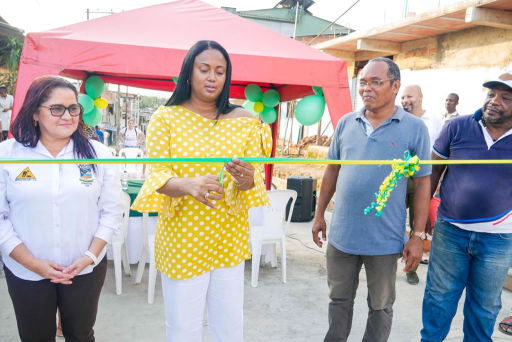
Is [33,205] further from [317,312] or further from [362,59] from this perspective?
[362,59]

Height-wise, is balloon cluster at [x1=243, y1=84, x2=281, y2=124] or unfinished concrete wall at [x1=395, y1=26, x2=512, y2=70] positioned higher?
unfinished concrete wall at [x1=395, y1=26, x2=512, y2=70]

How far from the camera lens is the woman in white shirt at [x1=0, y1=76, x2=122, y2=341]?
1.65 m

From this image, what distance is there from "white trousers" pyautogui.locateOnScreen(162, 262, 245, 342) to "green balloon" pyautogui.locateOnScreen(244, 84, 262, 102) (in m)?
4.13

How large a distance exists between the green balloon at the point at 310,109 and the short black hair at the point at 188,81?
2833 millimetres

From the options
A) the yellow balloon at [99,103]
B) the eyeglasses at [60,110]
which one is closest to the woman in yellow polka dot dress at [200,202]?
the eyeglasses at [60,110]

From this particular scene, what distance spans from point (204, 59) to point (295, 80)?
2520 mm

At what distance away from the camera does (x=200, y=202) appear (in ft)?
5.35

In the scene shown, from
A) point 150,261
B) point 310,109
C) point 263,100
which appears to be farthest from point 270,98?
point 150,261

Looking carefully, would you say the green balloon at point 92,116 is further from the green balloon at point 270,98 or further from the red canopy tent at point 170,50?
the green balloon at point 270,98

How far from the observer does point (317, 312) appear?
3344 millimetres

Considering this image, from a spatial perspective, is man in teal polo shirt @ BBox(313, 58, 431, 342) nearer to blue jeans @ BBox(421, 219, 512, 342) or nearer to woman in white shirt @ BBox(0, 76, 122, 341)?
blue jeans @ BBox(421, 219, 512, 342)

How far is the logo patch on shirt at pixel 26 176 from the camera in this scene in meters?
1.64

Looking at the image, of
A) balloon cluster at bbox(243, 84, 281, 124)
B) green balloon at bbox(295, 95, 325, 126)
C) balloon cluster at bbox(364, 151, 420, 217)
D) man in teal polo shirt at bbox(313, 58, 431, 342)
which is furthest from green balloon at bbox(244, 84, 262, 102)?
balloon cluster at bbox(364, 151, 420, 217)

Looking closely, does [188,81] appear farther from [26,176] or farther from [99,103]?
[99,103]
